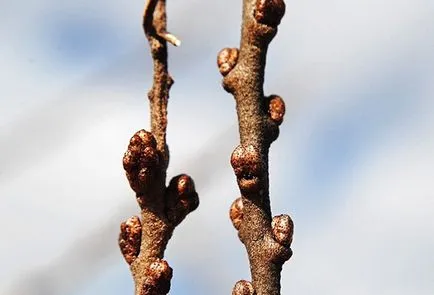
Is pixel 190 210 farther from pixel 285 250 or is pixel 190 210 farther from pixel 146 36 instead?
pixel 146 36

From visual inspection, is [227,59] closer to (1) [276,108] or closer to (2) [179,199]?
(1) [276,108]

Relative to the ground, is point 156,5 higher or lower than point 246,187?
higher

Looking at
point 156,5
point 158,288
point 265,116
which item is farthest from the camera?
point 156,5

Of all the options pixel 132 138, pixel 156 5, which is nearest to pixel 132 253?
pixel 132 138

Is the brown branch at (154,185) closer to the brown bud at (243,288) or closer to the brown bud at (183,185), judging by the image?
the brown bud at (183,185)

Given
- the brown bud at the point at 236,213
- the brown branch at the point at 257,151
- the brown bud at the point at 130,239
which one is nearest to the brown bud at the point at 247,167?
the brown branch at the point at 257,151

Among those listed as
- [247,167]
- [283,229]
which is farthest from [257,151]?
[283,229]

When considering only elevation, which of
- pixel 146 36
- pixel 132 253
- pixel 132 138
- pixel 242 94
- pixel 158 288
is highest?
pixel 146 36
